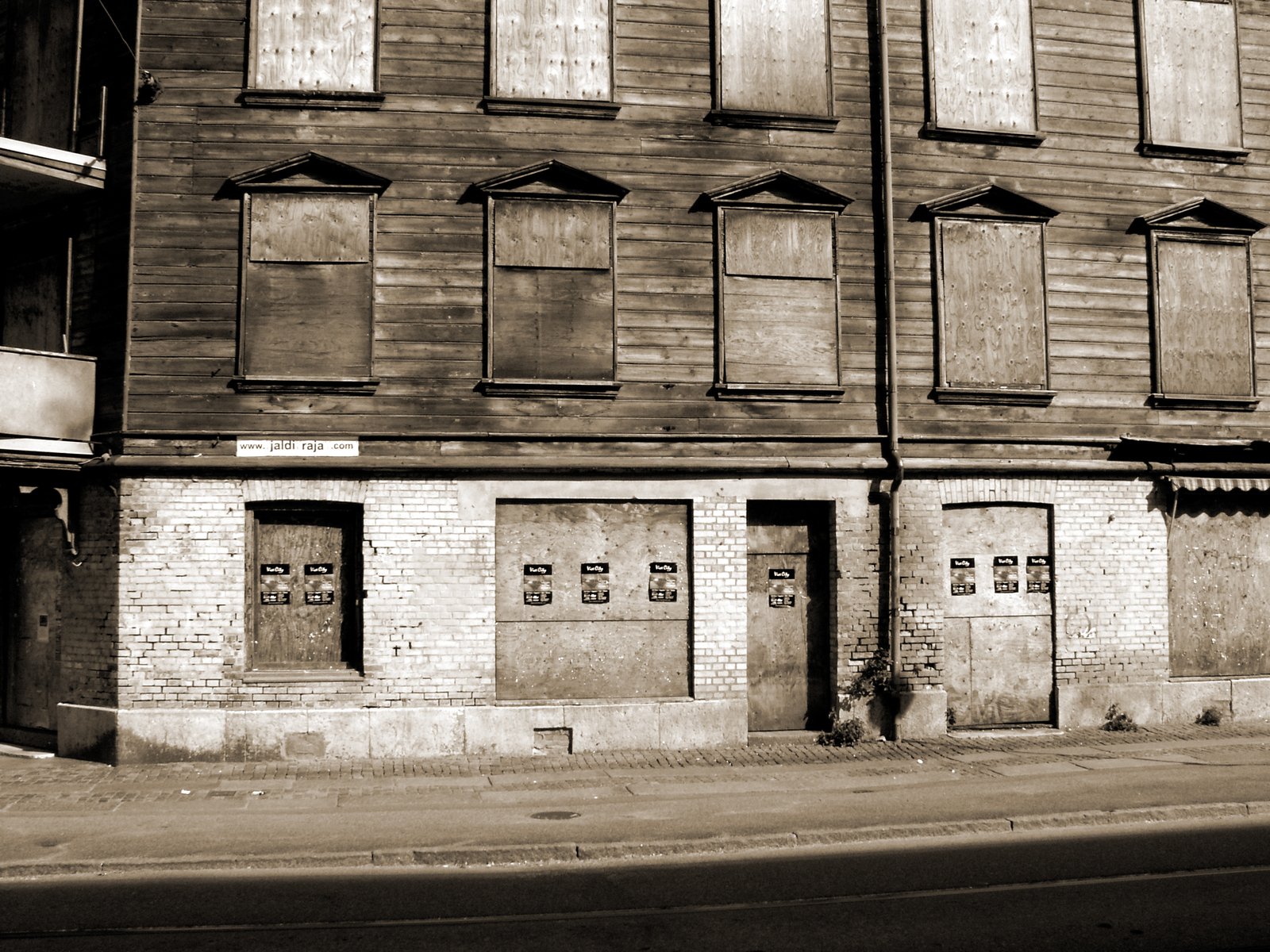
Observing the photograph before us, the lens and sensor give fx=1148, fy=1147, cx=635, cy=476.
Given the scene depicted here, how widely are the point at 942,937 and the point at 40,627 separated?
11.5 m

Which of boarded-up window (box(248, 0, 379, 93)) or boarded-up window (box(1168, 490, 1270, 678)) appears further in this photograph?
boarded-up window (box(1168, 490, 1270, 678))

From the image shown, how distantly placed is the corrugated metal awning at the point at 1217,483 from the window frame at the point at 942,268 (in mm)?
1957

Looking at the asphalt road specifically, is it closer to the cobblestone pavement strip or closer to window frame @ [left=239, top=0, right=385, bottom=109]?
the cobblestone pavement strip

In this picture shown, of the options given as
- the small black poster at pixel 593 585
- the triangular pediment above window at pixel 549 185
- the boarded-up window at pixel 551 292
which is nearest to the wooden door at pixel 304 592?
the small black poster at pixel 593 585

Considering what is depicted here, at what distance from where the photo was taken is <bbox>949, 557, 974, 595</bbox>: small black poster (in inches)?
564

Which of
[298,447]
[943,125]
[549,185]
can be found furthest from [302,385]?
[943,125]

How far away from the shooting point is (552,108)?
13.7 m

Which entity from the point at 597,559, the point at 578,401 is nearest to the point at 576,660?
the point at 597,559

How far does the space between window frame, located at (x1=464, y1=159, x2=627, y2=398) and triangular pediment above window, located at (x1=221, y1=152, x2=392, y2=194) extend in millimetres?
1194

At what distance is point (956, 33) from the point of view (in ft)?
48.3

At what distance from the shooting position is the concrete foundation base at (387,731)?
12531 mm

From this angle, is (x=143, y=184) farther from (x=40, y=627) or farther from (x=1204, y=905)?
(x=1204, y=905)

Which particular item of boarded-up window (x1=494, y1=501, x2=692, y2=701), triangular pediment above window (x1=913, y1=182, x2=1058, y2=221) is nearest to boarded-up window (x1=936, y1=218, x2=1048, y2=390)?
triangular pediment above window (x1=913, y1=182, x2=1058, y2=221)

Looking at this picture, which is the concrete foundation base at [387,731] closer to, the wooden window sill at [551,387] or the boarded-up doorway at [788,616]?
the boarded-up doorway at [788,616]
